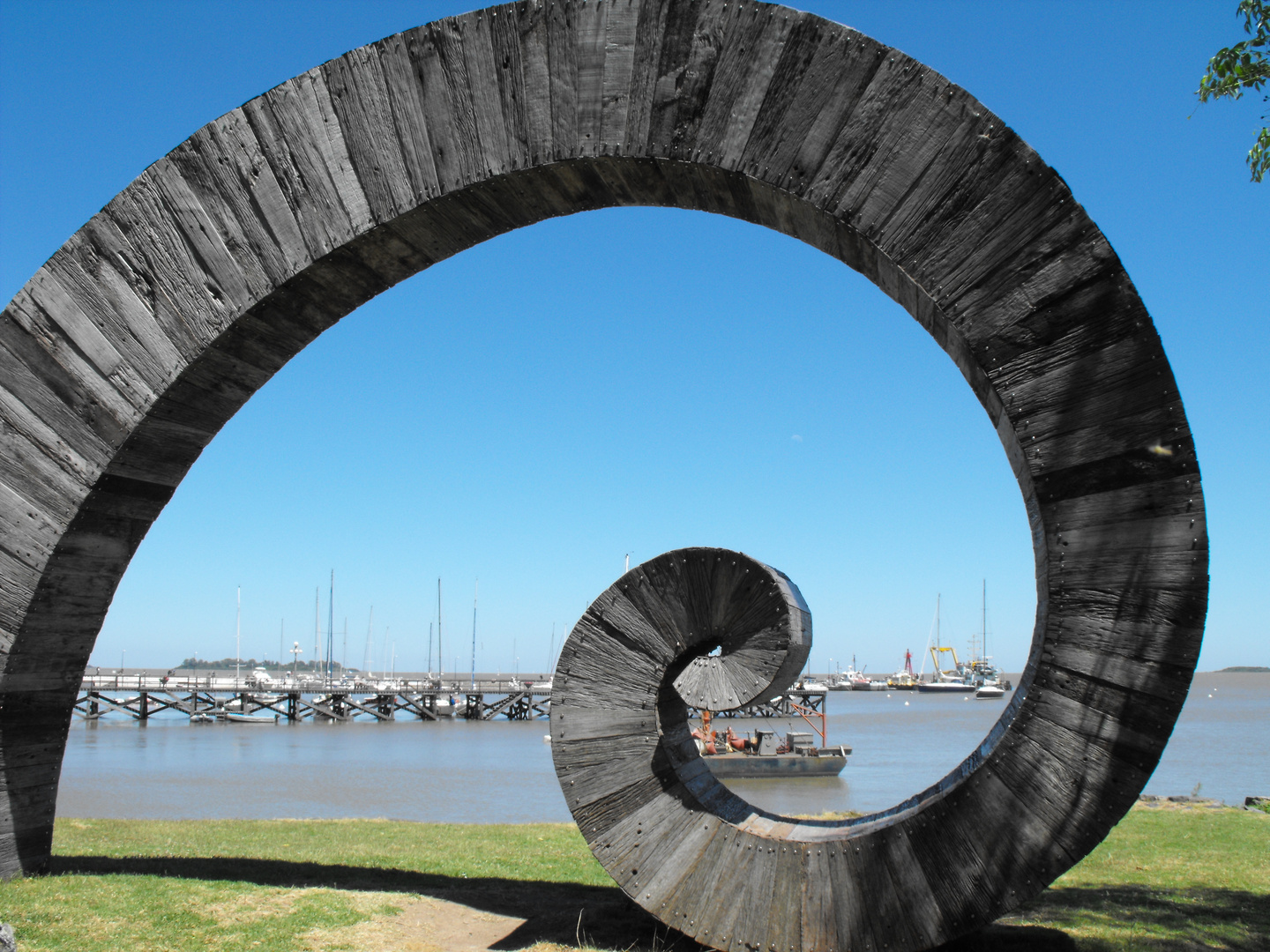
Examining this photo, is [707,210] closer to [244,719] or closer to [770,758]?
[770,758]

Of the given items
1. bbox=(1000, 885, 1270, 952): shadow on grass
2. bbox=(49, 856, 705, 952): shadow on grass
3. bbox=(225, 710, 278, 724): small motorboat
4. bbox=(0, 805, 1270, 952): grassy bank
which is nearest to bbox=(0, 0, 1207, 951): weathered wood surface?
bbox=(49, 856, 705, 952): shadow on grass

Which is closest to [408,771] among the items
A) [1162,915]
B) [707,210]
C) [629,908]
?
[629,908]

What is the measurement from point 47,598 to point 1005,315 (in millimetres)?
7226

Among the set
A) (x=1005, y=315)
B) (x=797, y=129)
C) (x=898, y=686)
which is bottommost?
(x=898, y=686)

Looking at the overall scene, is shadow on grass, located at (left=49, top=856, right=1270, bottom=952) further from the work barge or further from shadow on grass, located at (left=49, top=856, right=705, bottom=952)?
the work barge

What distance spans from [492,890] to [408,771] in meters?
25.2

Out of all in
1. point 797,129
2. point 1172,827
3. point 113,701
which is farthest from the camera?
point 113,701

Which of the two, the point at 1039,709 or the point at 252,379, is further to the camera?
the point at 252,379

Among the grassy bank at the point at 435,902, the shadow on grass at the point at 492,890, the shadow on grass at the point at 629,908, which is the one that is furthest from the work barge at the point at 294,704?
the shadow on grass at the point at 492,890

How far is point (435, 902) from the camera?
7.30m

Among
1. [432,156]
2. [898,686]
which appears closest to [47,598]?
[432,156]

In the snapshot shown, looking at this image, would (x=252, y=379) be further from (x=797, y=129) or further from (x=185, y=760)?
(x=185, y=760)

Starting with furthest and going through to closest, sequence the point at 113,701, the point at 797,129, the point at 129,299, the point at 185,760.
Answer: the point at 113,701
the point at 185,760
the point at 129,299
the point at 797,129

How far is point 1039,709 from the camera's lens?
4.88m
